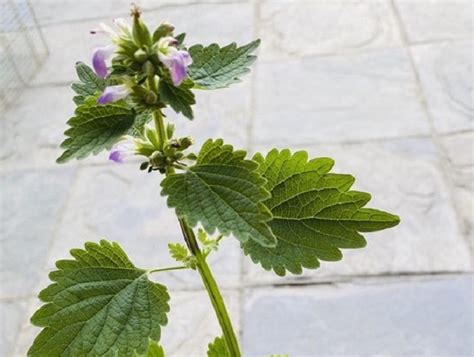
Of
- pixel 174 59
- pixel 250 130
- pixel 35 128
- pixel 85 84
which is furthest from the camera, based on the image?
pixel 35 128

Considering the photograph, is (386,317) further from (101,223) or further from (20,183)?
(20,183)

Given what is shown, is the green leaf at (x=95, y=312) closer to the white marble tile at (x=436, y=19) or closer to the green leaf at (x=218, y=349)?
the green leaf at (x=218, y=349)

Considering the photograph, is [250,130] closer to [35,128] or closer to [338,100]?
[338,100]

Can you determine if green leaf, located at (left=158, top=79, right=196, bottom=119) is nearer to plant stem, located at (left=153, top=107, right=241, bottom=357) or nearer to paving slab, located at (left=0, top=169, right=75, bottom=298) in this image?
plant stem, located at (left=153, top=107, right=241, bottom=357)

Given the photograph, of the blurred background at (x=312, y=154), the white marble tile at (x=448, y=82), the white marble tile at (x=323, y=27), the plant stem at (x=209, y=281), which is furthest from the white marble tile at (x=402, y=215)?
the plant stem at (x=209, y=281)

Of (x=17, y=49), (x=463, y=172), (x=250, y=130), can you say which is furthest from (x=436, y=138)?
(x=17, y=49)
